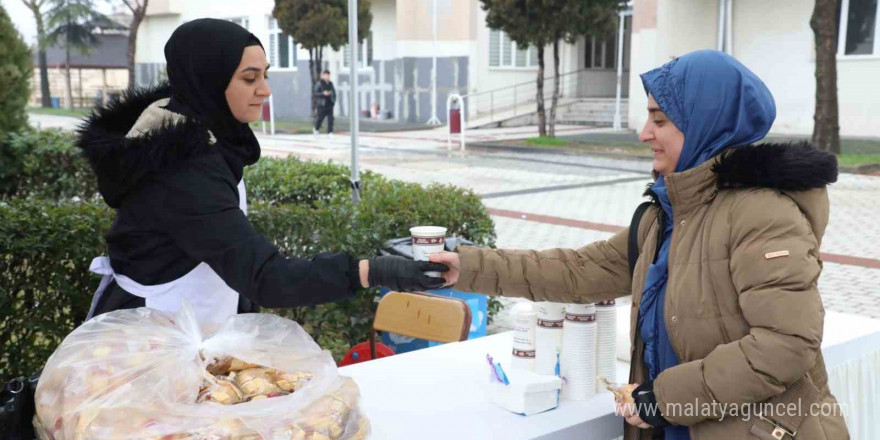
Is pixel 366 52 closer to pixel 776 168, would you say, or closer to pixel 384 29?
pixel 384 29

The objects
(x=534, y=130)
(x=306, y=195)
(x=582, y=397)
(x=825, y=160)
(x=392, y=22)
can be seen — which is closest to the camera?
(x=825, y=160)

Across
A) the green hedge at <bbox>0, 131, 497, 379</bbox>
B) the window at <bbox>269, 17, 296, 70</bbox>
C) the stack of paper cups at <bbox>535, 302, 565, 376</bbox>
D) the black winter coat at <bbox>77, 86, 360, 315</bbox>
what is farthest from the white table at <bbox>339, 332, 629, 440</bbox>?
the window at <bbox>269, 17, 296, 70</bbox>

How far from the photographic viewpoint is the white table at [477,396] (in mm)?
2244

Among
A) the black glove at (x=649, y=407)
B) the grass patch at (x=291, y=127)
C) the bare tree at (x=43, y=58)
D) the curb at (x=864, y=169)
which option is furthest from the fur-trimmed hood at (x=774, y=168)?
the bare tree at (x=43, y=58)

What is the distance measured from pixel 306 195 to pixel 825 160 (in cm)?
516

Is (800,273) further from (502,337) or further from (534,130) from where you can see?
(534,130)

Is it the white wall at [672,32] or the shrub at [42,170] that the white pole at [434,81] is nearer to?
the white wall at [672,32]

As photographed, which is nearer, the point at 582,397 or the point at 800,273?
the point at 800,273

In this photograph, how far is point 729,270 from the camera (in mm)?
1991

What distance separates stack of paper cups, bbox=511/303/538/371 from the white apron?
2.67 ft

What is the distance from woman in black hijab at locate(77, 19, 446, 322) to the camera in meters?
1.97

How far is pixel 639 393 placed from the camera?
6.93ft

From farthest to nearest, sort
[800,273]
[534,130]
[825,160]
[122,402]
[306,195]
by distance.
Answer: [534,130] → [306,195] → [825,160] → [800,273] → [122,402]

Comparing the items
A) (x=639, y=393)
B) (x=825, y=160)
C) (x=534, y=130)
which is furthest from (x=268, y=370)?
(x=534, y=130)
